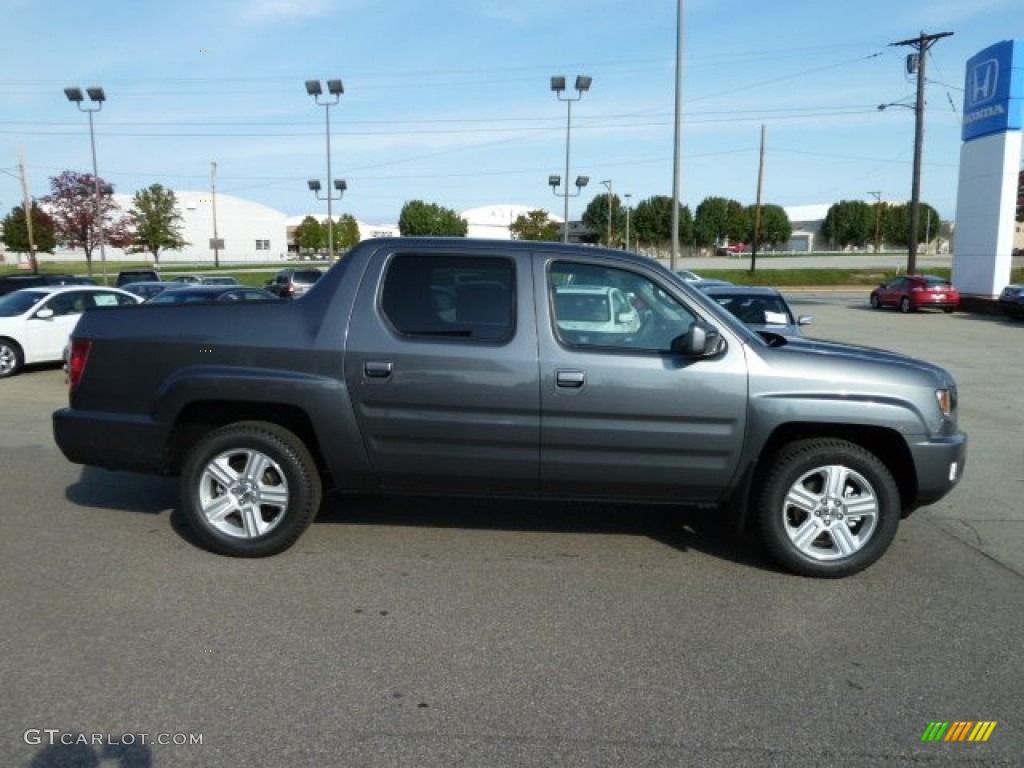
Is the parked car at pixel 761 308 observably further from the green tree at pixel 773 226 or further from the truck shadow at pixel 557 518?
the green tree at pixel 773 226

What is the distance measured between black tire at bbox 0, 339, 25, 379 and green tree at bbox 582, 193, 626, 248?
98.2m

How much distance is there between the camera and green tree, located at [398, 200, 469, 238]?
88688 millimetres

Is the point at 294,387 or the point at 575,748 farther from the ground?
the point at 294,387

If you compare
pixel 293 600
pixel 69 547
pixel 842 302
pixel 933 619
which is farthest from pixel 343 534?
pixel 842 302

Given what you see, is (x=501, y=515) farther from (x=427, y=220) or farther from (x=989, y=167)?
(x=427, y=220)

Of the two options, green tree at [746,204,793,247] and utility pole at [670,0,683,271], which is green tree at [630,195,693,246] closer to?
green tree at [746,204,793,247]

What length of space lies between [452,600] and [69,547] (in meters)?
2.51

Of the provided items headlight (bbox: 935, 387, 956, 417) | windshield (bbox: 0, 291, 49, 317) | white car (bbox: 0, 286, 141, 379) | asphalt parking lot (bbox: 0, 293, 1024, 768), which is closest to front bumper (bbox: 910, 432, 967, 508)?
headlight (bbox: 935, 387, 956, 417)

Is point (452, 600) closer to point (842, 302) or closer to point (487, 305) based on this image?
point (487, 305)

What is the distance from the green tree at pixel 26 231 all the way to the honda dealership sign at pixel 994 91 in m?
57.2

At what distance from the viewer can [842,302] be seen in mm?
38938

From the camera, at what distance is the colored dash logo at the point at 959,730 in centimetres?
311

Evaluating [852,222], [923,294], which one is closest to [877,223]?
[852,222]

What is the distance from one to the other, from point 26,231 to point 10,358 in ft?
185
